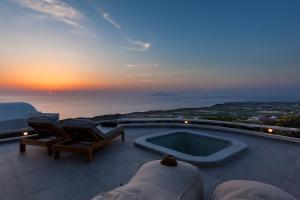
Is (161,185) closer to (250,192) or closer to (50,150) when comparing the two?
(250,192)

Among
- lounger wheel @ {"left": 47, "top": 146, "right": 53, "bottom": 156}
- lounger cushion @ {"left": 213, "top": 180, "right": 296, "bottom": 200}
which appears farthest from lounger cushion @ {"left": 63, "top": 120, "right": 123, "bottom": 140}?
lounger cushion @ {"left": 213, "top": 180, "right": 296, "bottom": 200}

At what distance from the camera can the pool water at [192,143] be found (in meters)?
5.85

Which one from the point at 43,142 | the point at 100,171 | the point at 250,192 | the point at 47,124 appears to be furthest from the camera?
the point at 47,124

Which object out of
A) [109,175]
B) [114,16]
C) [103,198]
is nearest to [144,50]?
[114,16]

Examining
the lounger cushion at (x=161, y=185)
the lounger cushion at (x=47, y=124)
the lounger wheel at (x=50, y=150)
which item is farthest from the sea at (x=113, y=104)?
the lounger cushion at (x=161, y=185)

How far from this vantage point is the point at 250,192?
1.56 m

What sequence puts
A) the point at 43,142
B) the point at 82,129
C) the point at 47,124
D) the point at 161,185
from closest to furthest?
1. the point at 161,185
2. the point at 82,129
3. the point at 43,142
4. the point at 47,124

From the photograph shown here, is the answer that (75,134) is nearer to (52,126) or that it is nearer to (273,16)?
(52,126)


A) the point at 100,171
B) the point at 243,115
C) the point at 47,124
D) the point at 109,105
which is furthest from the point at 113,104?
the point at 100,171

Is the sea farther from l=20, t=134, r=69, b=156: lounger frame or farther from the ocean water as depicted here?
l=20, t=134, r=69, b=156: lounger frame

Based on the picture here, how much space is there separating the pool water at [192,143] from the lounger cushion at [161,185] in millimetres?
3555

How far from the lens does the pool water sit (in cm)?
585

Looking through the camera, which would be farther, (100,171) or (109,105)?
(109,105)

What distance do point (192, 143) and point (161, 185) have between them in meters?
5.01
